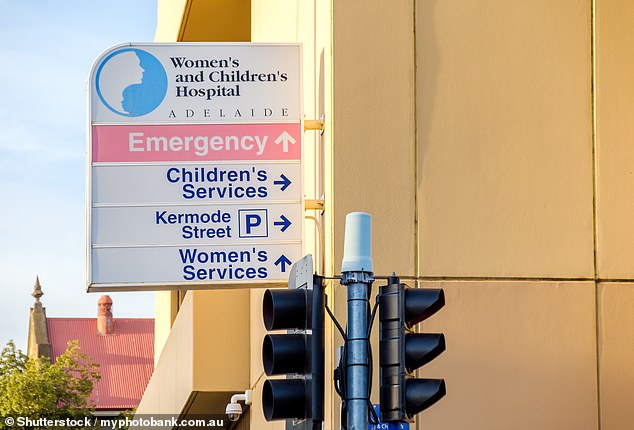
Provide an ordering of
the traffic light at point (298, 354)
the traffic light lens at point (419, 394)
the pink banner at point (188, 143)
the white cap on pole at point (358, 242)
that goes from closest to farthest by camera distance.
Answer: the traffic light lens at point (419, 394), the white cap on pole at point (358, 242), the traffic light at point (298, 354), the pink banner at point (188, 143)

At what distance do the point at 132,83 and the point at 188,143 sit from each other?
60 cm

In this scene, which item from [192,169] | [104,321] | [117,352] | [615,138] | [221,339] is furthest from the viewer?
[104,321]

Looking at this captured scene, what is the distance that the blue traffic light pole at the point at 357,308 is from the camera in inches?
247

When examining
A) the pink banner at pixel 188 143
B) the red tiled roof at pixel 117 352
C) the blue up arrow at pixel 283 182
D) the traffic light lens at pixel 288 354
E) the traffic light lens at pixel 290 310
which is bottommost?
the red tiled roof at pixel 117 352

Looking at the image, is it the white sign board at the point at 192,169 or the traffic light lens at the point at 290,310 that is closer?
the traffic light lens at the point at 290,310

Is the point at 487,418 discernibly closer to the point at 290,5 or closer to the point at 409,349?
the point at 409,349

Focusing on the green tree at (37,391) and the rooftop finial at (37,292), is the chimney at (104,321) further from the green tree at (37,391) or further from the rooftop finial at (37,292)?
the green tree at (37,391)

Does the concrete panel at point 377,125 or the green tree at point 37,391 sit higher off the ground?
the concrete panel at point 377,125

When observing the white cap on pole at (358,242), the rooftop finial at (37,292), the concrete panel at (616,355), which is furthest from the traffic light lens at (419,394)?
the rooftop finial at (37,292)

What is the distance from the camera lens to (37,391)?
44.7 metres

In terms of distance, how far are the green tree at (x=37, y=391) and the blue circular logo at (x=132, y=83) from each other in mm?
36702

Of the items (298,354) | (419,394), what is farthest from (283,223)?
(419,394)

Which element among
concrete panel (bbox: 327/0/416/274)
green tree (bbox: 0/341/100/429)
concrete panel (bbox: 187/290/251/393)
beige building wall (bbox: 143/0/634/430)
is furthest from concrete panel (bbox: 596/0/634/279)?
green tree (bbox: 0/341/100/429)

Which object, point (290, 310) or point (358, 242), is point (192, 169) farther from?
point (358, 242)
